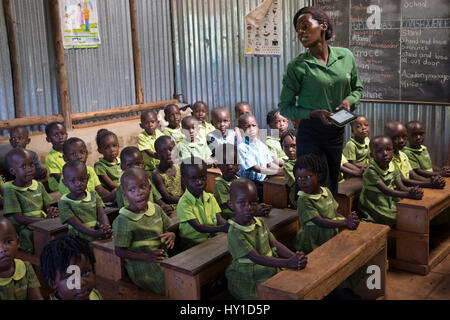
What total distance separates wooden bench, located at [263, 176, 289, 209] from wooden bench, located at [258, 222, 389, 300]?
4.53 ft

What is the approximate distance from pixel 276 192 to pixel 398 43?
2.87 m

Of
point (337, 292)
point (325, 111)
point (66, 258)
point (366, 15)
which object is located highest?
point (366, 15)

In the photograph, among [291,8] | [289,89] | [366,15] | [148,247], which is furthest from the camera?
[291,8]

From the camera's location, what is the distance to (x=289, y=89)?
3.71 metres

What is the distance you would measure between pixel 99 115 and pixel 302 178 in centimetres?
480

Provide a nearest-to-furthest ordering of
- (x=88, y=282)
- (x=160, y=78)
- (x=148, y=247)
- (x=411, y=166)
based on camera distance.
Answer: (x=88, y=282) < (x=148, y=247) < (x=411, y=166) < (x=160, y=78)

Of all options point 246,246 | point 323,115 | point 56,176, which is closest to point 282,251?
point 246,246

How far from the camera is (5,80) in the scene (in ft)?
21.0

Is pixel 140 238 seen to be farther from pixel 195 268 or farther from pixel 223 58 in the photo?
pixel 223 58

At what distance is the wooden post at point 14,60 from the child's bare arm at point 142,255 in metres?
3.99

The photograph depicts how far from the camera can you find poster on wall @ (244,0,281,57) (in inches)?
297

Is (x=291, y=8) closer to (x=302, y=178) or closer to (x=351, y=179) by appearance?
(x=351, y=179)

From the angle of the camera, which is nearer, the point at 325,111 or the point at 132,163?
the point at 325,111

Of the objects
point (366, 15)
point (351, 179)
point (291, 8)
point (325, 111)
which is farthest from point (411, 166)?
point (291, 8)
